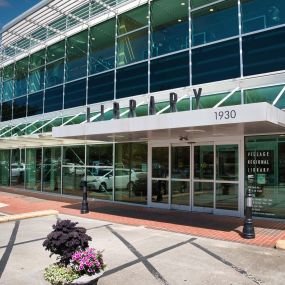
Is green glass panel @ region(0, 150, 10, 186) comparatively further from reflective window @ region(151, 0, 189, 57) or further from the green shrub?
the green shrub

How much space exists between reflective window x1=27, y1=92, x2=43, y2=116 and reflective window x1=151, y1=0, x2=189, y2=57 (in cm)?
866

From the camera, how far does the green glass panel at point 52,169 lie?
67.2ft

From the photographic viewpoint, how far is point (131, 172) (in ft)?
52.9

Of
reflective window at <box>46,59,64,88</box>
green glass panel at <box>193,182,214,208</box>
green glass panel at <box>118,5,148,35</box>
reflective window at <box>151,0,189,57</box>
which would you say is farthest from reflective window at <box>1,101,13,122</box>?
green glass panel at <box>193,182,214,208</box>

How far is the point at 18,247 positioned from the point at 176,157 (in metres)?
6.94

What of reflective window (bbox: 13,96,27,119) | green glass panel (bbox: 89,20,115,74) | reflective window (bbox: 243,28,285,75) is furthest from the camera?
reflective window (bbox: 13,96,27,119)

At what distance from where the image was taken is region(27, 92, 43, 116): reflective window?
70.6 ft

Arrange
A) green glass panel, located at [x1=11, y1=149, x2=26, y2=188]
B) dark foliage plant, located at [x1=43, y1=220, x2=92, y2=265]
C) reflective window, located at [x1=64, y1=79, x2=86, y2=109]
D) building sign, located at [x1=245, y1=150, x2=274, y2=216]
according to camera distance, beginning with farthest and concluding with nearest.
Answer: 1. green glass panel, located at [x1=11, y1=149, x2=26, y2=188]
2. reflective window, located at [x1=64, y1=79, x2=86, y2=109]
3. building sign, located at [x1=245, y1=150, x2=274, y2=216]
4. dark foliage plant, located at [x1=43, y1=220, x2=92, y2=265]

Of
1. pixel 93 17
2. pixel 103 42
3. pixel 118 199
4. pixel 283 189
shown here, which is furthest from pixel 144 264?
pixel 93 17

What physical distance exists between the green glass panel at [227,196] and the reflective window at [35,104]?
12.0 m

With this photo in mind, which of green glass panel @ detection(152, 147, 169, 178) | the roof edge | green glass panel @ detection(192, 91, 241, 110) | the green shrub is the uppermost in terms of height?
the roof edge

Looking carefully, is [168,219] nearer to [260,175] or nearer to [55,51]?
[260,175]

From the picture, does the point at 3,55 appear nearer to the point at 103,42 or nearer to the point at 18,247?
the point at 103,42

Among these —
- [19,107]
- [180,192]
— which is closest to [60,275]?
[180,192]
